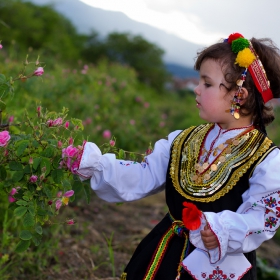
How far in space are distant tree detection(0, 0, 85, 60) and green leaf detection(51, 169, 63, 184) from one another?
1001 centimetres

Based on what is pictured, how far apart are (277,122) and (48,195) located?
28.3ft

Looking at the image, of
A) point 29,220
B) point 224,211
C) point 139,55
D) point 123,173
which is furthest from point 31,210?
point 139,55

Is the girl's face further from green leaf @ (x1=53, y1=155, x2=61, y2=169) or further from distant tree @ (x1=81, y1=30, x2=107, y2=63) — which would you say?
distant tree @ (x1=81, y1=30, x2=107, y2=63)

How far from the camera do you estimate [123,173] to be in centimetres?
224

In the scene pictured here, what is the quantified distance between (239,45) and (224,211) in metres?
0.67

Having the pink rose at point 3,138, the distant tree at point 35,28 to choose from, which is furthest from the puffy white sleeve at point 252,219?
the distant tree at point 35,28

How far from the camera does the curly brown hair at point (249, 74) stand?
6.99 feet

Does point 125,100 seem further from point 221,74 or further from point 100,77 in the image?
point 221,74

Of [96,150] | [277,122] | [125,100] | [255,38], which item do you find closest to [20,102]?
[96,150]

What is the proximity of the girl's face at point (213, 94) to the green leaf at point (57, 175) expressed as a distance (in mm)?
621

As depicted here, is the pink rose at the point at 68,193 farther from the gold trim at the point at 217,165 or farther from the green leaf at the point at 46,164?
the gold trim at the point at 217,165

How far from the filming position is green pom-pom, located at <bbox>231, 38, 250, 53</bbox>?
2.12m

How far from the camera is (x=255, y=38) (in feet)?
7.50

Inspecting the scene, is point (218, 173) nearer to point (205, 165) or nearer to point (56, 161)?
point (205, 165)
